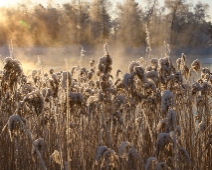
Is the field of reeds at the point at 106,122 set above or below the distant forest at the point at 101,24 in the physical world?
below

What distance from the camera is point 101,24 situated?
33250 millimetres

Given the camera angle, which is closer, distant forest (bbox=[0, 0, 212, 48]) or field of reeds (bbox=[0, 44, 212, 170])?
field of reeds (bbox=[0, 44, 212, 170])

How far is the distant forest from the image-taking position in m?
29.8

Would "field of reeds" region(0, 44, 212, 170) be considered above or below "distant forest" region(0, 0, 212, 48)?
below

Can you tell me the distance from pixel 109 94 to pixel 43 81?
1171 millimetres

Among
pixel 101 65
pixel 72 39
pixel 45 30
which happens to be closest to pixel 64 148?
pixel 101 65

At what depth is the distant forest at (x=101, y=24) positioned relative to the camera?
29.8 metres

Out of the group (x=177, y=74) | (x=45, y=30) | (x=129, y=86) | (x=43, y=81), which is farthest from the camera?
(x=45, y=30)

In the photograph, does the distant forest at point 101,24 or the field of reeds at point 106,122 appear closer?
the field of reeds at point 106,122

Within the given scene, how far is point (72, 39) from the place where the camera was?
31.2 meters

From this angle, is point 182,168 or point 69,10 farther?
point 69,10

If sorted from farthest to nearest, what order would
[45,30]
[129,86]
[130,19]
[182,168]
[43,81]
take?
[45,30] < [130,19] < [43,81] < [182,168] < [129,86]

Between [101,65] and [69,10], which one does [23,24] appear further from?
[101,65]

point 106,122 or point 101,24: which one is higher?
point 101,24
